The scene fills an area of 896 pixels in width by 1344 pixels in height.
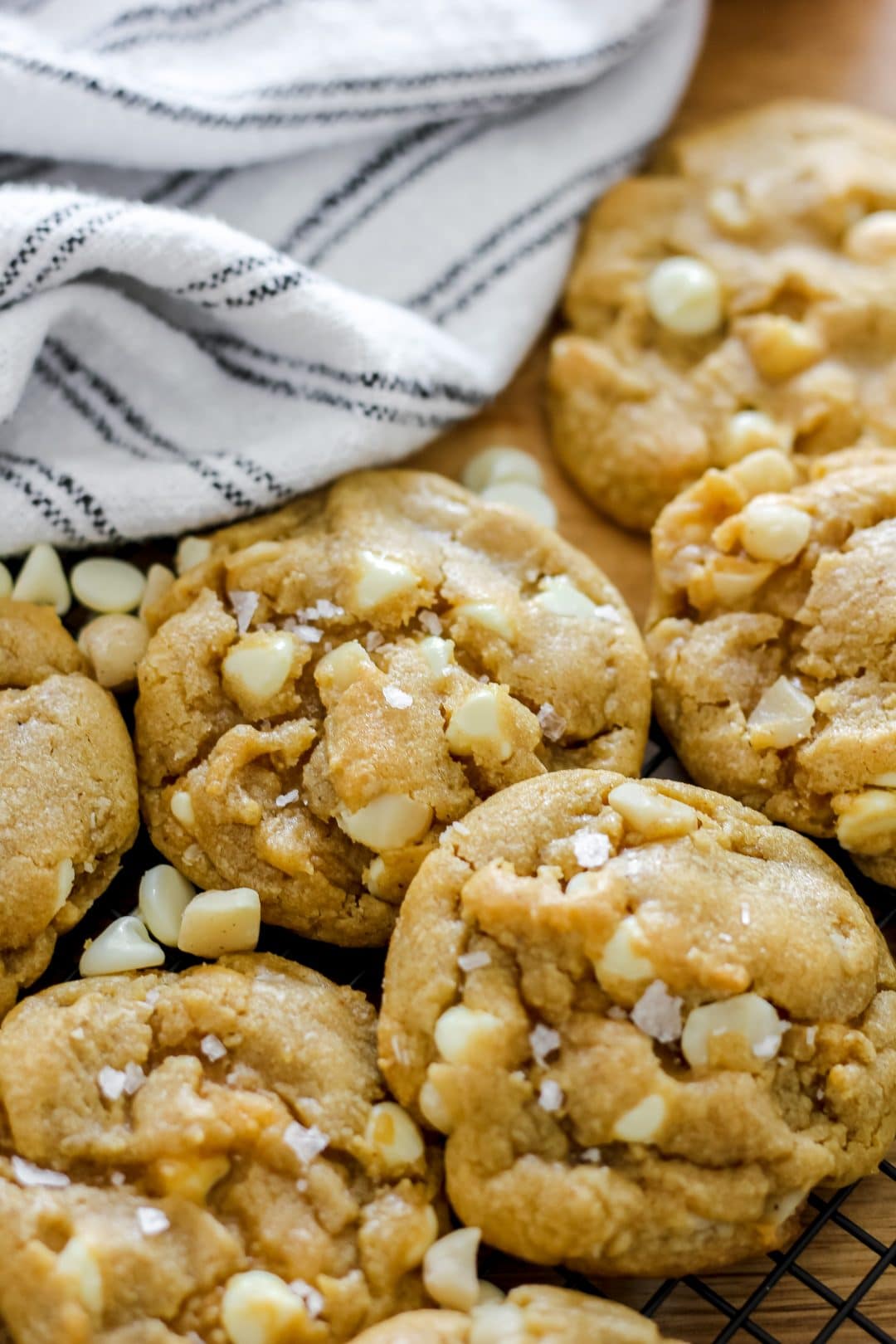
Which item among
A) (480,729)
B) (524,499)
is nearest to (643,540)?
(524,499)

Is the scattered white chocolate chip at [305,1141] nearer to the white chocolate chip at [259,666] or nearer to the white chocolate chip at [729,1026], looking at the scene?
the white chocolate chip at [729,1026]

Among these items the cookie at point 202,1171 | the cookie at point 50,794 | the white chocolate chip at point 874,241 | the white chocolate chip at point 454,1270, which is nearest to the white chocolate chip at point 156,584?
the cookie at point 50,794

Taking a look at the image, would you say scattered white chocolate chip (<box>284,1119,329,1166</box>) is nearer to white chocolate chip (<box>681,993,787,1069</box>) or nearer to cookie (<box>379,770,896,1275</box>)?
cookie (<box>379,770,896,1275</box>)

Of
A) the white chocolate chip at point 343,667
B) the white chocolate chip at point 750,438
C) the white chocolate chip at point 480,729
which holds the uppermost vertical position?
the white chocolate chip at point 750,438

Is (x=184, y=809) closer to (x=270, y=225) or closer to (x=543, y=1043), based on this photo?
(x=543, y=1043)

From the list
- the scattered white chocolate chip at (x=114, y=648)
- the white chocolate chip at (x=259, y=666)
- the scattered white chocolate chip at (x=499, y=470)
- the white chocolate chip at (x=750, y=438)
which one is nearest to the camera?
the white chocolate chip at (x=259, y=666)

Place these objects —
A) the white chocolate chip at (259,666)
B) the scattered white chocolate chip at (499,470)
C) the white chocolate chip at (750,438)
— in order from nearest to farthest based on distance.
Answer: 1. the white chocolate chip at (259,666)
2. the white chocolate chip at (750,438)
3. the scattered white chocolate chip at (499,470)
